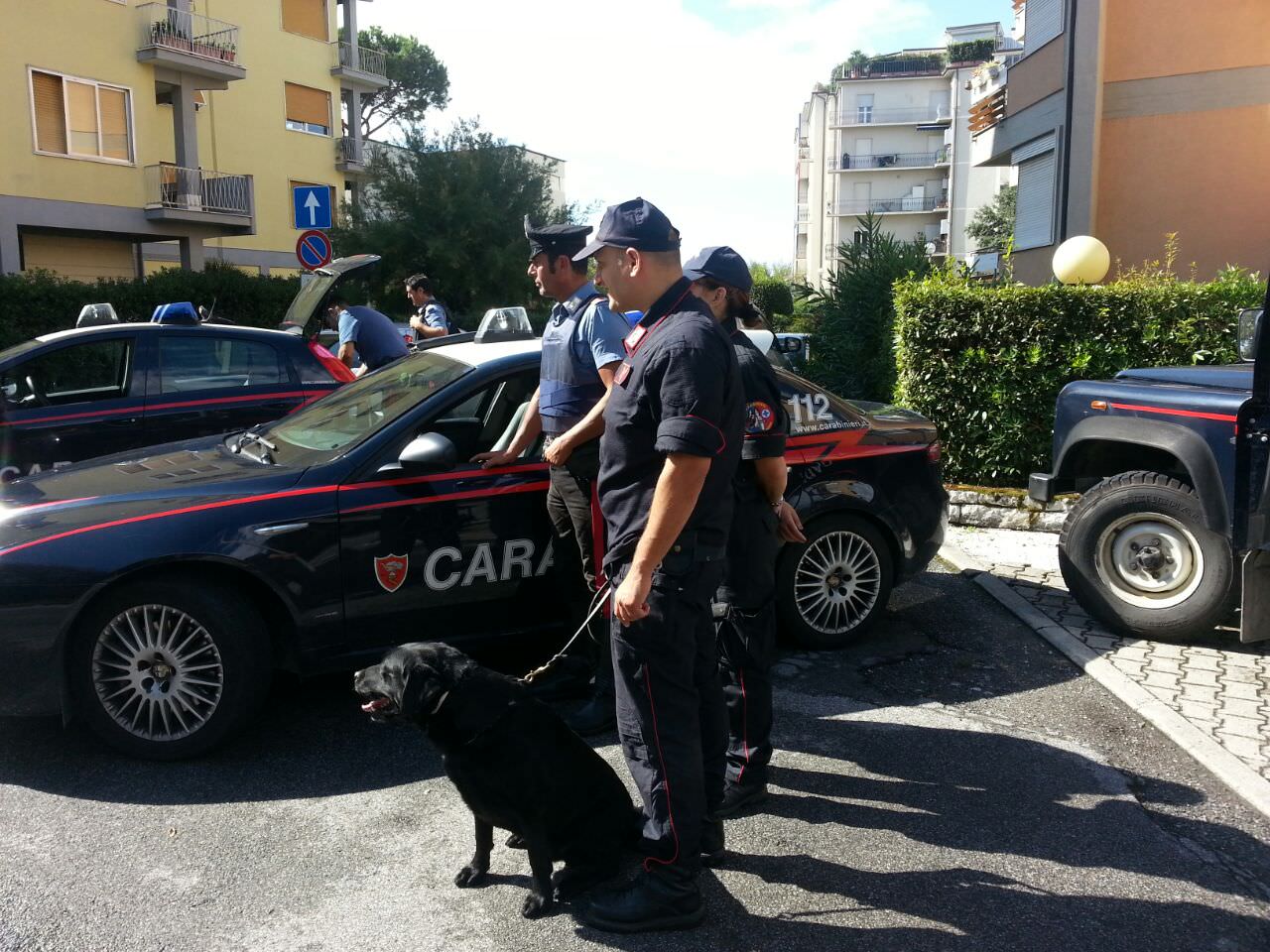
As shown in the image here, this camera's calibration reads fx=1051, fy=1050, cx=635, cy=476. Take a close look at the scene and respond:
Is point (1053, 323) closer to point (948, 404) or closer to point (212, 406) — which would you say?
point (948, 404)

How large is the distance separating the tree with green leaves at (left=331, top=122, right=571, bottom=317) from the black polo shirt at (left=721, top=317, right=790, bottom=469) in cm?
2075

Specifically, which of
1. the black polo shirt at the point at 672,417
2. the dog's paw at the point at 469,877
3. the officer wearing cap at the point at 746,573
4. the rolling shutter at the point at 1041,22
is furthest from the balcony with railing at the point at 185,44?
the dog's paw at the point at 469,877

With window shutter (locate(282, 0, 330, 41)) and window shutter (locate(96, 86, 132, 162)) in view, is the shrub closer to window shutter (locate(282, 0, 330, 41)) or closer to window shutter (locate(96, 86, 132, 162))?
window shutter (locate(282, 0, 330, 41))

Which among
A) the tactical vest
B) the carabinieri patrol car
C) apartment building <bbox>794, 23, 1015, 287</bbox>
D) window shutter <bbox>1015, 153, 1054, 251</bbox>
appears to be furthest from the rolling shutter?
apartment building <bbox>794, 23, 1015, 287</bbox>

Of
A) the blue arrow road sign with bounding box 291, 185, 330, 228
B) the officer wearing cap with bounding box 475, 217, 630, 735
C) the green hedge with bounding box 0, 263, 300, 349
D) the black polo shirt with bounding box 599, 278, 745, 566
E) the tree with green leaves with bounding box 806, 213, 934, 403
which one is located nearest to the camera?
the black polo shirt with bounding box 599, 278, 745, 566

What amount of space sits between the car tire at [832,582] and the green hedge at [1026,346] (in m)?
3.71

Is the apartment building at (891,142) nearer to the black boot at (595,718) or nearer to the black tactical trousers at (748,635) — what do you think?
the black boot at (595,718)

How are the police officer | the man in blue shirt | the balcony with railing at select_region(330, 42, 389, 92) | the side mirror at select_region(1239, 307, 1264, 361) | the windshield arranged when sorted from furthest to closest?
Result: 1. the balcony with railing at select_region(330, 42, 389, 92)
2. the police officer
3. the man in blue shirt
4. the side mirror at select_region(1239, 307, 1264, 361)
5. the windshield

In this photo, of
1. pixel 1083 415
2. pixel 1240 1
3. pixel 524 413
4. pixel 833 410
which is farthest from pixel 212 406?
pixel 1240 1

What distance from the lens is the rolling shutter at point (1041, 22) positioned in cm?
1559

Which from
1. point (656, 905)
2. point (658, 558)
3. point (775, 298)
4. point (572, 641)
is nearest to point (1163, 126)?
point (572, 641)

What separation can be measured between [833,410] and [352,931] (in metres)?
3.48

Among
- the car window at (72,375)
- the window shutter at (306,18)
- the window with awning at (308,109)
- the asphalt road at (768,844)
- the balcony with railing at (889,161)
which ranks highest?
the balcony with railing at (889,161)

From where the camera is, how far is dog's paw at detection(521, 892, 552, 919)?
9.76ft
